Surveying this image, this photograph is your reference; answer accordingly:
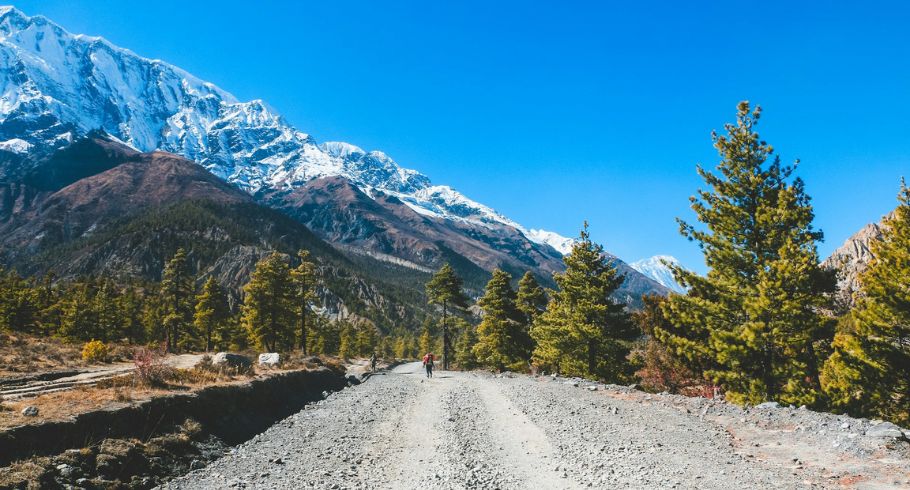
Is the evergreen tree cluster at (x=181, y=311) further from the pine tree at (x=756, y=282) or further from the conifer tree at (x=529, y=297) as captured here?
the pine tree at (x=756, y=282)

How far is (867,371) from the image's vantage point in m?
15.5

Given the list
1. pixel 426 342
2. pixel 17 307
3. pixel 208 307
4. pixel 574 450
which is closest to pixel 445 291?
pixel 208 307

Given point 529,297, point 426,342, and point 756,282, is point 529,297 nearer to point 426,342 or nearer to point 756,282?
point 756,282

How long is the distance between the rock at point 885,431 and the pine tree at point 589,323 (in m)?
18.1

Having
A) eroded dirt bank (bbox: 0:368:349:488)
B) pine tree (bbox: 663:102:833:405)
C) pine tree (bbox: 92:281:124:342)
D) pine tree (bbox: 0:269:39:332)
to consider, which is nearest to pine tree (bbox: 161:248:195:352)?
pine tree (bbox: 92:281:124:342)

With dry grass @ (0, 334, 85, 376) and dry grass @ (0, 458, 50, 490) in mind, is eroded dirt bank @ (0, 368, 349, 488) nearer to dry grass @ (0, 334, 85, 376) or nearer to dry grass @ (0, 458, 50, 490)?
dry grass @ (0, 458, 50, 490)

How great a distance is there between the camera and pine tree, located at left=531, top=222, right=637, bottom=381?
96.2 feet

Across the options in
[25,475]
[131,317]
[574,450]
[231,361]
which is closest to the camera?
[25,475]

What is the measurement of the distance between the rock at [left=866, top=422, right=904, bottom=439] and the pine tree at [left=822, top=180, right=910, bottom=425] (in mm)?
7106

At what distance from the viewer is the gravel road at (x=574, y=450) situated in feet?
28.4

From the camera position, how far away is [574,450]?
11.0 meters

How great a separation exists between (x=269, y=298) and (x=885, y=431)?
51.9m

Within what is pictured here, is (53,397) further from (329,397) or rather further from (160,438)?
(329,397)

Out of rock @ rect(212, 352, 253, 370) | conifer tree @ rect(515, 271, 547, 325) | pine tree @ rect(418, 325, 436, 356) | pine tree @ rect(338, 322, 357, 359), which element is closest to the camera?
rock @ rect(212, 352, 253, 370)
